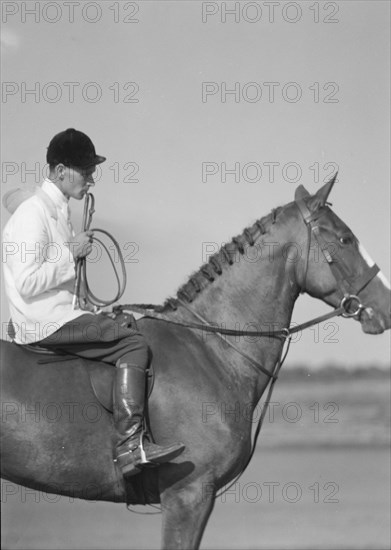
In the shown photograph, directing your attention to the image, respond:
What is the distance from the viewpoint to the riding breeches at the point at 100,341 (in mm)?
5711

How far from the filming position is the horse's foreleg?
5.63 m

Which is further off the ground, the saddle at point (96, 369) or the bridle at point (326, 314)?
the bridle at point (326, 314)

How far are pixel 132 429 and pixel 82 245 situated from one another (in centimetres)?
120

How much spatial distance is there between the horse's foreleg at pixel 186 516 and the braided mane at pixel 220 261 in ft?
4.00

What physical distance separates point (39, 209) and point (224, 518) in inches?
406

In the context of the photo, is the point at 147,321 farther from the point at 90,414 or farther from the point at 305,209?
the point at 305,209

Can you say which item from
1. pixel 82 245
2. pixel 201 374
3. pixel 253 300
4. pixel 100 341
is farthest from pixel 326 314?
pixel 82 245

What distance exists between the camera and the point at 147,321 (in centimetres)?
611

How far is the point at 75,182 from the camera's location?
6.10 meters

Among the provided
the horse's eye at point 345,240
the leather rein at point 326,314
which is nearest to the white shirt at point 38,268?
the leather rein at point 326,314

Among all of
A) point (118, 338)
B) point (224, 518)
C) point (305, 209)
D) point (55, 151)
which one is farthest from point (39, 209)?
point (224, 518)

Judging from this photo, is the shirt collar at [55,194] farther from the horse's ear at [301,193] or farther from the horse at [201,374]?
the horse's ear at [301,193]

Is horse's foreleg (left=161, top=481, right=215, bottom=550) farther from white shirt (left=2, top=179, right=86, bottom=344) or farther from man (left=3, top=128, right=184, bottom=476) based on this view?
white shirt (left=2, top=179, right=86, bottom=344)

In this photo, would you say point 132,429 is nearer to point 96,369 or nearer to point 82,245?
point 96,369
